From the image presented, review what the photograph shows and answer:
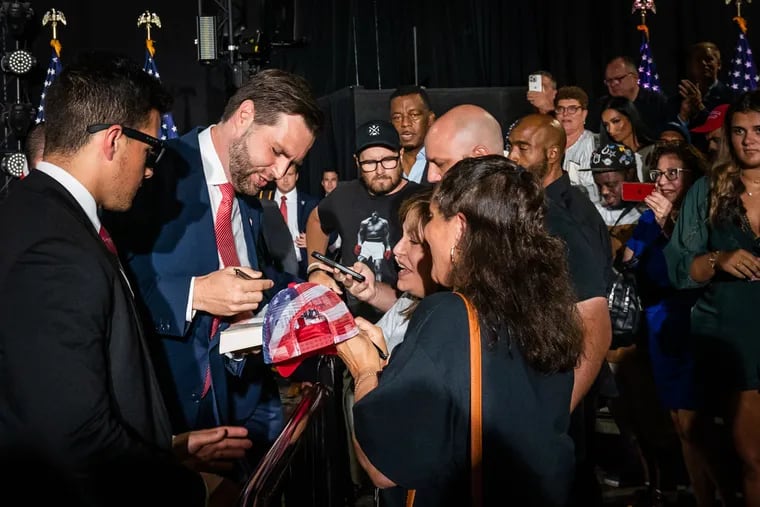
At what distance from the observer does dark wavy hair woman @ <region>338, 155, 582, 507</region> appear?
207 cm

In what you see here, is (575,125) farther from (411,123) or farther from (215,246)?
(215,246)

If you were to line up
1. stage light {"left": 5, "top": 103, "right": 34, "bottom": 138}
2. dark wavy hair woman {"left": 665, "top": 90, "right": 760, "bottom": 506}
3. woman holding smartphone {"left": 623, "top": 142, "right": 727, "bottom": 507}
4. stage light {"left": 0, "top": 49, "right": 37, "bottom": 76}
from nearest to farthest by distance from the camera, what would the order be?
dark wavy hair woman {"left": 665, "top": 90, "right": 760, "bottom": 506}
woman holding smartphone {"left": 623, "top": 142, "right": 727, "bottom": 507}
stage light {"left": 5, "top": 103, "right": 34, "bottom": 138}
stage light {"left": 0, "top": 49, "right": 37, "bottom": 76}

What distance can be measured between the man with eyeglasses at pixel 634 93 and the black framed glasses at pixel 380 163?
293 cm

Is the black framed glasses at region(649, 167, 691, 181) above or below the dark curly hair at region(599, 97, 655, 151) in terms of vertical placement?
below

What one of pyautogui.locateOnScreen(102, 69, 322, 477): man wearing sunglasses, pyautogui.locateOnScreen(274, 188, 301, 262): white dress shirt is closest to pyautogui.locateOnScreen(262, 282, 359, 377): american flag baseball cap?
pyautogui.locateOnScreen(102, 69, 322, 477): man wearing sunglasses

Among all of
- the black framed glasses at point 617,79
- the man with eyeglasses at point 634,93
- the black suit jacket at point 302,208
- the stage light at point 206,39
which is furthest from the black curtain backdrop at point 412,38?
the black framed glasses at point 617,79

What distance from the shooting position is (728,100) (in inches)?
277

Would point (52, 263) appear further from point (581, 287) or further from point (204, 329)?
point (581, 287)

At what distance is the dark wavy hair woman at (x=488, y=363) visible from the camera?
2.07 m

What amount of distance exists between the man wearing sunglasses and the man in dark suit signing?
2.27 ft

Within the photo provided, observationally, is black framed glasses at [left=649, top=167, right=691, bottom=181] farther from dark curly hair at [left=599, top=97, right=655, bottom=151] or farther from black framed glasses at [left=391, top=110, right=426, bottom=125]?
black framed glasses at [left=391, top=110, right=426, bottom=125]

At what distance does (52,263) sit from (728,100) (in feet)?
21.4

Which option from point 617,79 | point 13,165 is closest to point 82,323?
point 617,79

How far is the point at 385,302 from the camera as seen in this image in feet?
12.9
